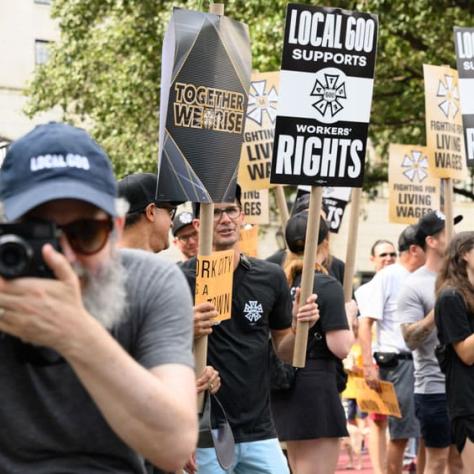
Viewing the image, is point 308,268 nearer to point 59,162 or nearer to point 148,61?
point 59,162

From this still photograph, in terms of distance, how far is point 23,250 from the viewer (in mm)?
Answer: 2412

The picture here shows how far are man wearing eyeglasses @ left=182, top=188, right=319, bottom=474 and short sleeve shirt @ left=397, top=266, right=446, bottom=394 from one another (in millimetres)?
2932

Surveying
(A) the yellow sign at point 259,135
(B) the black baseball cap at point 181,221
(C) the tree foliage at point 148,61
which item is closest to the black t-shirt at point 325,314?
(B) the black baseball cap at point 181,221

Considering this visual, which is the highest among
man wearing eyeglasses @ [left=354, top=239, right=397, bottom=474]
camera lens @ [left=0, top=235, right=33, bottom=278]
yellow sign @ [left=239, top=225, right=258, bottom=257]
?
yellow sign @ [left=239, top=225, right=258, bottom=257]

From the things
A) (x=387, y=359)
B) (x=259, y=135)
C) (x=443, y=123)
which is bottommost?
(x=387, y=359)

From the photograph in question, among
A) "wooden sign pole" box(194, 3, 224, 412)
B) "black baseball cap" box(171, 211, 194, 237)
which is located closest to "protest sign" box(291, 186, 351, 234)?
"black baseball cap" box(171, 211, 194, 237)

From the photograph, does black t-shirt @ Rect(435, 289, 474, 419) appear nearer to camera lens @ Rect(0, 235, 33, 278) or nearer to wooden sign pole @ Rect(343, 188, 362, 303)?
wooden sign pole @ Rect(343, 188, 362, 303)

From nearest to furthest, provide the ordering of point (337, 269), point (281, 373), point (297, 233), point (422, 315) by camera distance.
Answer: point (281, 373), point (297, 233), point (422, 315), point (337, 269)

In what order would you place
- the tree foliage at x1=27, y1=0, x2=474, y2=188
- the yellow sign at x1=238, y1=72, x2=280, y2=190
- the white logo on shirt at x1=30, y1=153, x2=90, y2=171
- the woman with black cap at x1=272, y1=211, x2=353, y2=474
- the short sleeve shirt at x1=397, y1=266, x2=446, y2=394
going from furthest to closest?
the tree foliage at x1=27, y1=0, x2=474, y2=188 < the yellow sign at x1=238, y1=72, x2=280, y2=190 < the short sleeve shirt at x1=397, y1=266, x2=446, y2=394 < the woman with black cap at x1=272, y1=211, x2=353, y2=474 < the white logo on shirt at x1=30, y1=153, x2=90, y2=171

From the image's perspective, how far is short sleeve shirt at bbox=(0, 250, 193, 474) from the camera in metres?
2.79

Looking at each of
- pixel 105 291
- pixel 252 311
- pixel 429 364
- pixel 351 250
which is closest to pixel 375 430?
pixel 429 364

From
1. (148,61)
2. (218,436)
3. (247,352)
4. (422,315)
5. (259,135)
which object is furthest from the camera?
(148,61)

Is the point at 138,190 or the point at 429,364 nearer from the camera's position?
the point at 138,190

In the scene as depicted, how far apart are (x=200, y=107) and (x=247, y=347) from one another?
1166 mm
